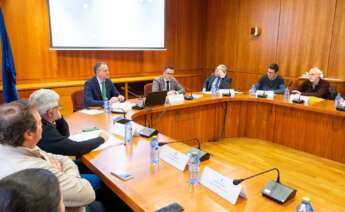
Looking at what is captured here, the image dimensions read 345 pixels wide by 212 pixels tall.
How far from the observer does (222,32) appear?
6.54 meters

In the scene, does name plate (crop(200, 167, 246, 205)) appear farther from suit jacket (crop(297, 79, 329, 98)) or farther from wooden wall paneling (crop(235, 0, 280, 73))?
wooden wall paneling (crop(235, 0, 280, 73))

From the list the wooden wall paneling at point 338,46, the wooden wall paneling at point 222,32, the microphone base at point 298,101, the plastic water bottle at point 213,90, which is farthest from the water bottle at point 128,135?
the wooden wall paneling at point 222,32

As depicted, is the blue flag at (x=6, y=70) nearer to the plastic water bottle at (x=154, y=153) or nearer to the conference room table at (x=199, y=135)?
the conference room table at (x=199, y=135)

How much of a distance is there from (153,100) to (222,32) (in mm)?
3795

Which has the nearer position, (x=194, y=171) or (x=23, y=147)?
(x=23, y=147)

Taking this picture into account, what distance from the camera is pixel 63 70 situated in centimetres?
510

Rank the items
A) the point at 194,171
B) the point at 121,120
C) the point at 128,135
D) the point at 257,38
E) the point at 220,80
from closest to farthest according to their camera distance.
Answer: the point at 194,171, the point at 128,135, the point at 121,120, the point at 220,80, the point at 257,38

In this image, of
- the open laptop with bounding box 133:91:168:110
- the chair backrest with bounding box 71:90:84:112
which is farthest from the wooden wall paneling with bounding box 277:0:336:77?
the chair backrest with bounding box 71:90:84:112

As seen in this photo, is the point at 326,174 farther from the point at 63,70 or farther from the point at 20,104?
the point at 63,70

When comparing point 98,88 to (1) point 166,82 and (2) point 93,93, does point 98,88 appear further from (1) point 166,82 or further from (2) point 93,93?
(1) point 166,82

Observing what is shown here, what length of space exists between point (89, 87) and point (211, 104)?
1672 millimetres

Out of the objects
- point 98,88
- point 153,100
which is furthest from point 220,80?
point 98,88

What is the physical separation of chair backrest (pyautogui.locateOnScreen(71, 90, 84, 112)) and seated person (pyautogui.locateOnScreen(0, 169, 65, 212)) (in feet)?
9.74

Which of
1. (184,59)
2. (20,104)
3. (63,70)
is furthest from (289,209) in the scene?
(184,59)
